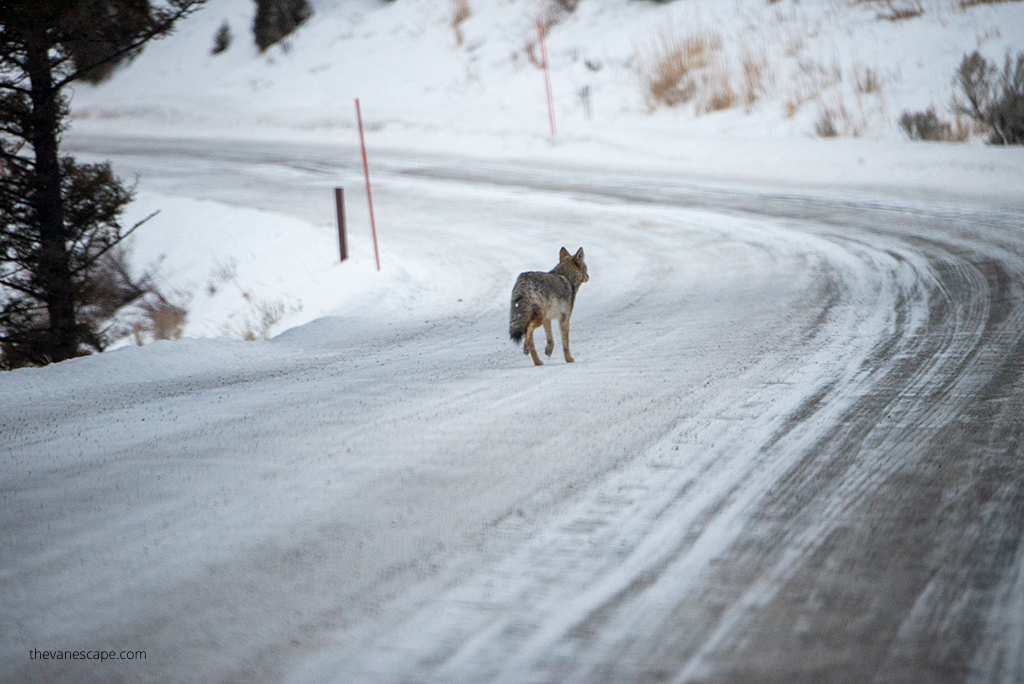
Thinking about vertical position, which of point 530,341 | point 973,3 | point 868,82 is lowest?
point 530,341

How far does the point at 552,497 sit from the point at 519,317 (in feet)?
6.83

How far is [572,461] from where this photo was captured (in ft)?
14.9

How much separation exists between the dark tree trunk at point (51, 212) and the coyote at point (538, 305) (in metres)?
6.76

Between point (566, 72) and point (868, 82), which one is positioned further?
point (566, 72)

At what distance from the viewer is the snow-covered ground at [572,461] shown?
303 cm

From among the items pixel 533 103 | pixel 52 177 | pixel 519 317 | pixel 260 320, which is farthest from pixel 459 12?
pixel 519 317

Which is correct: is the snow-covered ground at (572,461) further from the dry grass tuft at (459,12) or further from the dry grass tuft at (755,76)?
the dry grass tuft at (459,12)

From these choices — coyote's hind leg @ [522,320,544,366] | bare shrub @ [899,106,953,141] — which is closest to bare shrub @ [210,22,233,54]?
bare shrub @ [899,106,953,141]

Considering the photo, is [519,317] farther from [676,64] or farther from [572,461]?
[676,64]

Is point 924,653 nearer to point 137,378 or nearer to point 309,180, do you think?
point 137,378

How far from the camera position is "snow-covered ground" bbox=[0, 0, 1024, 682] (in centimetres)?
303

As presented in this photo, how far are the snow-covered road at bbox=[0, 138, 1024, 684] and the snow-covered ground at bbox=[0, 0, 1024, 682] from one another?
0.02 m

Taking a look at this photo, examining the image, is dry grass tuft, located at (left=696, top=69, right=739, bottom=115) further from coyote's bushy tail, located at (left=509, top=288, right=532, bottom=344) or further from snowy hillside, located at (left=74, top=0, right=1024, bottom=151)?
coyote's bushy tail, located at (left=509, top=288, right=532, bottom=344)

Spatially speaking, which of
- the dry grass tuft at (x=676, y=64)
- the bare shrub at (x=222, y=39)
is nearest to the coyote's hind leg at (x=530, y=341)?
the dry grass tuft at (x=676, y=64)
